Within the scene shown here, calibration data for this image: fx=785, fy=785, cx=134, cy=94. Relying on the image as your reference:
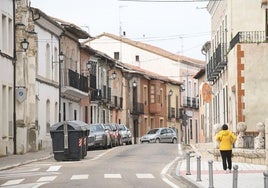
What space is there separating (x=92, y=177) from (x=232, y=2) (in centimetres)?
1682

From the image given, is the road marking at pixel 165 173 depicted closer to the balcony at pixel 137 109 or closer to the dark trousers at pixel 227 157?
the dark trousers at pixel 227 157

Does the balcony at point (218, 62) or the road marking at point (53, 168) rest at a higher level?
the balcony at point (218, 62)

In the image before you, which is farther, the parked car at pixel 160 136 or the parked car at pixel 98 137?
the parked car at pixel 160 136

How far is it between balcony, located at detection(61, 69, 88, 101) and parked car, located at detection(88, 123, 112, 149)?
22.0ft

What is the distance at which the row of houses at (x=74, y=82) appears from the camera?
1487 inches

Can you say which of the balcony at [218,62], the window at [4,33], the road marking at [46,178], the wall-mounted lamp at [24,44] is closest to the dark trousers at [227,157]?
the road marking at [46,178]

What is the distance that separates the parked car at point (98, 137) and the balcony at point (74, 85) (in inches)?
264

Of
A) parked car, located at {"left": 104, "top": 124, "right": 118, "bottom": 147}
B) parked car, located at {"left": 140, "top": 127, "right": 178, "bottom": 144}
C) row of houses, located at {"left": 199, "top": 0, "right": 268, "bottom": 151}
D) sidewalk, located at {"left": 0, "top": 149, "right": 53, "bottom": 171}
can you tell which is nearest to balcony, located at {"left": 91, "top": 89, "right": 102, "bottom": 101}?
parked car, located at {"left": 140, "top": 127, "right": 178, "bottom": 144}

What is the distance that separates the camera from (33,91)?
39.8m

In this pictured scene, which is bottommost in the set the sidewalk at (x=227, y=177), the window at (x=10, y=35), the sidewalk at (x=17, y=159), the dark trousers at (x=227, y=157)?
the sidewalk at (x=17, y=159)

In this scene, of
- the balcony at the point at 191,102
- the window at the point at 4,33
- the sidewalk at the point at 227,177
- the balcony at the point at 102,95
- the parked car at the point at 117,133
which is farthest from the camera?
the balcony at the point at 191,102

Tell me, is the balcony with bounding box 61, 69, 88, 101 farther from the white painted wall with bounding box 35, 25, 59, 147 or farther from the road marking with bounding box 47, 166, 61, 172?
the road marking with bounding box 47, 166, 61, 172

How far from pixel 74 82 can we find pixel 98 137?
405 inches

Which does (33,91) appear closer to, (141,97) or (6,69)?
(6,69)
